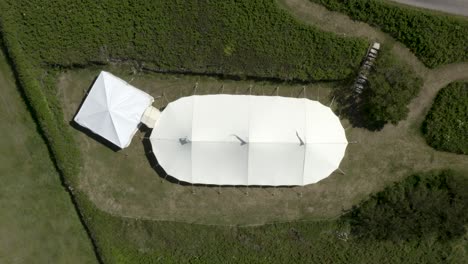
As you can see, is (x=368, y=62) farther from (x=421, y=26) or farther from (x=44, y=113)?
(x=44, y=113)

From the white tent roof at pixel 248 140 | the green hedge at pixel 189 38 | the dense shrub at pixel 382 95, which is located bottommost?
the white tent roof at pixel 248 140

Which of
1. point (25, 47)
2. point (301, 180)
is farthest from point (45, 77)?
point (301, 180)

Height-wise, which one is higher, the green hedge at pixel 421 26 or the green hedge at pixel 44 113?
the green hedge at pixel 421 26

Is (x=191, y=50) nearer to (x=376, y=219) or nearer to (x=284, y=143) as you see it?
(x=284, y=143)

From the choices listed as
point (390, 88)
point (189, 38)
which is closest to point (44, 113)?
point (189, 38)

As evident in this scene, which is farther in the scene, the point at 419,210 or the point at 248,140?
the point at 419,210

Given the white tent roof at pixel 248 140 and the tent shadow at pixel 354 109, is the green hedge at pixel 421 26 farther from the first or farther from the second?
the white tent roof at pixel 248 140

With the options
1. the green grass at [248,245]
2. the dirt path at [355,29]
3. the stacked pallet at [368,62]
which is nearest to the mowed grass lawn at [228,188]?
the green grass at [248,245]
